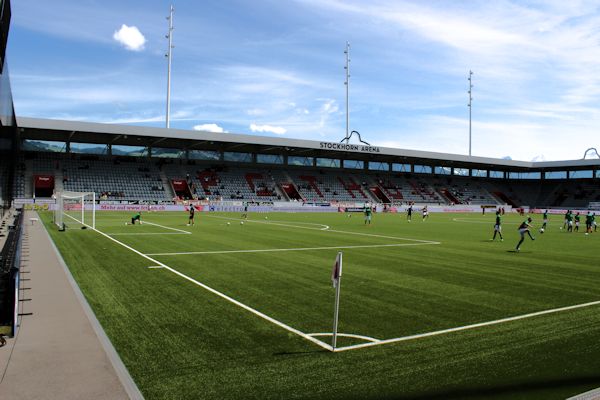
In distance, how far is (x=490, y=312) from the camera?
1000 centimetres

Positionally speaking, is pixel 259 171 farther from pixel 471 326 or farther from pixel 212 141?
pixel 471 326

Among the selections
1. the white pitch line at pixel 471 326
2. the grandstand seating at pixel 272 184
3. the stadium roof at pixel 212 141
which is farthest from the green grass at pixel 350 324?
the grandstand seating at pixel 272 184

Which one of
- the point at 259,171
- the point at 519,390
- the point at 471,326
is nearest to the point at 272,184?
the point at 259,171

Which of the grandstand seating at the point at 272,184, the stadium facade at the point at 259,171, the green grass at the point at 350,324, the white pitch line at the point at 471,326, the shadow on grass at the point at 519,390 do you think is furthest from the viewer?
the grandstand seating at the point at 272,184

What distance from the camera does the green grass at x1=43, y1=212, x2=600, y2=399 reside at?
6.08 meters

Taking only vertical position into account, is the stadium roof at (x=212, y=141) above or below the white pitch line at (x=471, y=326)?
above

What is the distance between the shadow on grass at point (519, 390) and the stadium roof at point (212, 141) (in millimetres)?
57491

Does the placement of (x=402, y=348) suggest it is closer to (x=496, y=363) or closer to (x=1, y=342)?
(x=496, y=363)

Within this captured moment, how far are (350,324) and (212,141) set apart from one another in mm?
58518

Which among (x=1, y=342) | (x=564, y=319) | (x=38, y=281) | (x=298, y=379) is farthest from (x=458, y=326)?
(x=38, y=281)

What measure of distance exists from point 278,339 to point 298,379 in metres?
1.74

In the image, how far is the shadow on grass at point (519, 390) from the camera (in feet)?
18.8

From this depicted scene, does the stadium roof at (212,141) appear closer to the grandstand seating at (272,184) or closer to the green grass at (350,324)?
the grandstand seating at (272,184)

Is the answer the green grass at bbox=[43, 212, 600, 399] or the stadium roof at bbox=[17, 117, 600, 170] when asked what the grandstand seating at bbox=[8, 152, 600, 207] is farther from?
the green grass at bbox=[43, 212, 600, 399]
